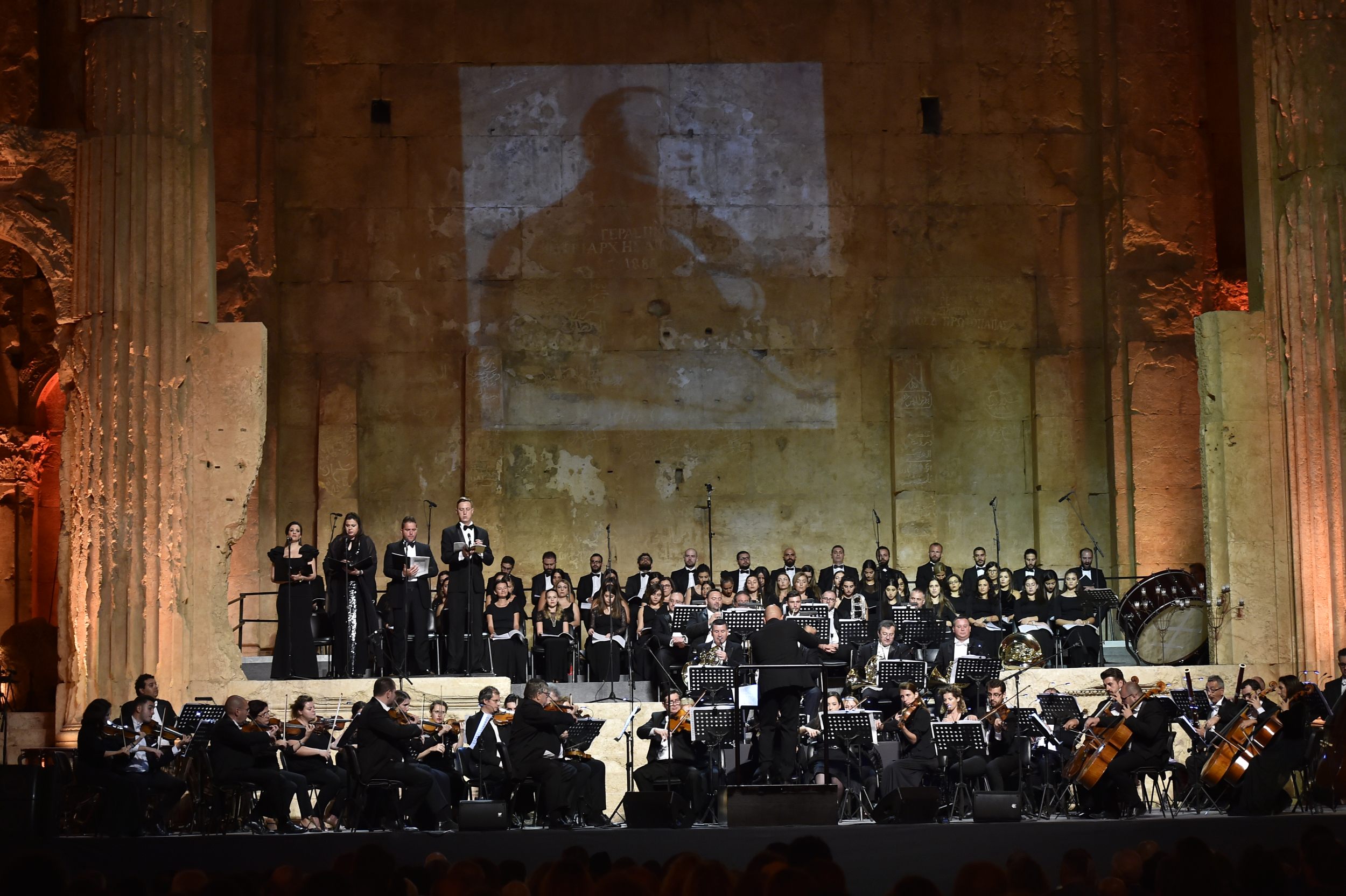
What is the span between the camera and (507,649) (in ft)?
54.5

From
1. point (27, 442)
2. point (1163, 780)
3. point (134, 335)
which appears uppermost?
point (134, 335)

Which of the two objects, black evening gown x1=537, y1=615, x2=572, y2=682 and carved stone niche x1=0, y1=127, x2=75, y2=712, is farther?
carved stone niche x1=0, y1=127, x2=75, y2=712

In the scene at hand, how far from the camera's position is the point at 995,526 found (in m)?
20.7

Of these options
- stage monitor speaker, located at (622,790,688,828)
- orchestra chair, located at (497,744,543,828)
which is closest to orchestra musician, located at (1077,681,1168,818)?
stage monitor speaker, located at (622,790,688,828)

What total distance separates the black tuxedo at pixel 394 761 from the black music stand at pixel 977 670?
465 centimetres

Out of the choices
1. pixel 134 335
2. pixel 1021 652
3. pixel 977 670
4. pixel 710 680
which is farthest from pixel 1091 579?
pixel 134 335

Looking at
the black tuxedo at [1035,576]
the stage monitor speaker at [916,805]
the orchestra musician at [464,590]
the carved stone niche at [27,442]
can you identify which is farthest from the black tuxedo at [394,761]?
the carved stone niche at [27,442]

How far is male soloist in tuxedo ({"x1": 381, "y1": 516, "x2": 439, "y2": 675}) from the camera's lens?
1549 cm

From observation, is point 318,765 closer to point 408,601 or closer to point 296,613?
point 296,613

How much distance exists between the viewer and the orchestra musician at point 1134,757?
42.7ft

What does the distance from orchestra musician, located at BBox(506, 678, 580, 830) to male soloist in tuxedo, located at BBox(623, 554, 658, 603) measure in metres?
4.52

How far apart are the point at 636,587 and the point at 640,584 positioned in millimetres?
94

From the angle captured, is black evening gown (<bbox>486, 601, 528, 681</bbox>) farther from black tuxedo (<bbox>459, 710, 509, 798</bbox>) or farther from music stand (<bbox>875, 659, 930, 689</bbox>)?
music stand (<bbox>875, 659, 930, 689</bbox>)

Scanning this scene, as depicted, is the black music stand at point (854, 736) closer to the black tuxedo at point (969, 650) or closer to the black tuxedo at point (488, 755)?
the black tuxedo at point (969, 650)
